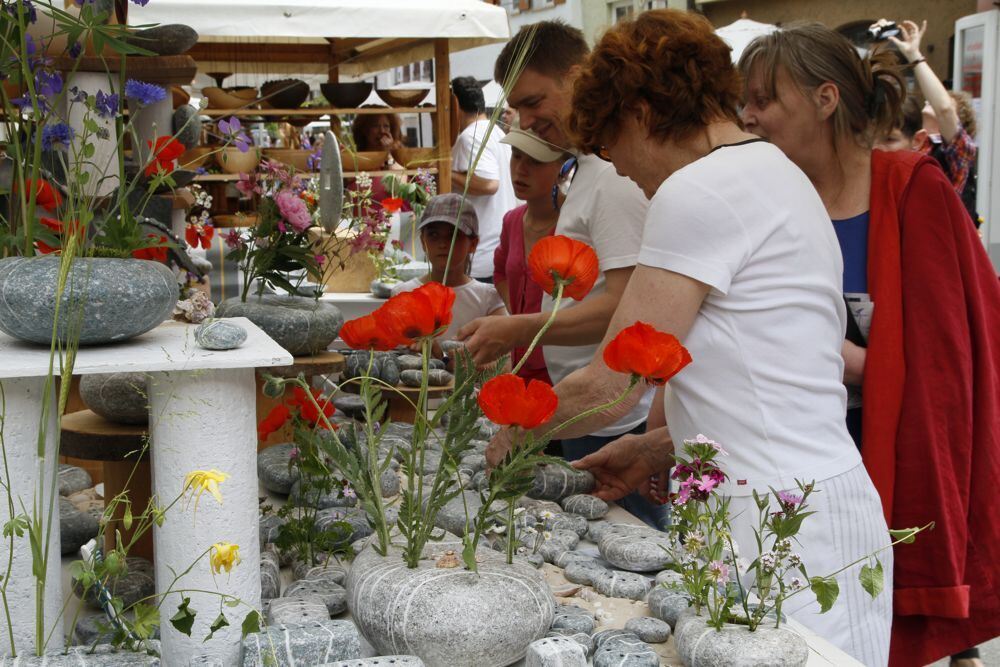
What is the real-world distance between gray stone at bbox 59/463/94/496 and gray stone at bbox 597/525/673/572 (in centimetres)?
103

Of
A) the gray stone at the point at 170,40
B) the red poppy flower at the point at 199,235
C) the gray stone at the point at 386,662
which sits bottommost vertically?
the gray stone at the point at 386,662

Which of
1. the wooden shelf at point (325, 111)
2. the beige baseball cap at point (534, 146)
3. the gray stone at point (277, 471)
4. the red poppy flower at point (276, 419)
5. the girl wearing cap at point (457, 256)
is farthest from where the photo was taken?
the wooden shelf at point (325, 111)

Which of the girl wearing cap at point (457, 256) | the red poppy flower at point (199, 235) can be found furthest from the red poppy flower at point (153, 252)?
the girl wearing cap at point (457, 256)

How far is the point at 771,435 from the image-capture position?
154 centimetres

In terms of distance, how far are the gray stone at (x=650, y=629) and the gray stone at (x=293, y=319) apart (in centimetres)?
119

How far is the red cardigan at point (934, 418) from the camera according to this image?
1847mm

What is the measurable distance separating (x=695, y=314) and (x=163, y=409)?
0.72 m

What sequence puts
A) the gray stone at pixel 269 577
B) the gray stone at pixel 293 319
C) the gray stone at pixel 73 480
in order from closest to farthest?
1. the gray stone at pixel 269 577
2. the gray stone at pixel 73 480
3. the gray stone at pixel 293 319

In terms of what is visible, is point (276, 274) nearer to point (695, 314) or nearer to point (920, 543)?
point (695, 314)

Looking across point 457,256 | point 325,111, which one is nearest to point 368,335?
point 457,256

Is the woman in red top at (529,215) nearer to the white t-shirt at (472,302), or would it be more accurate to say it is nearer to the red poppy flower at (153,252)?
the white t-shirt at (472,302)

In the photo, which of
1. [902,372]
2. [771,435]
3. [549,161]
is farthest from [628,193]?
[771,435]

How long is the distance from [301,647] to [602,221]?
121 centimetres

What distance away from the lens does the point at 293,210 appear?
239 centimetres
